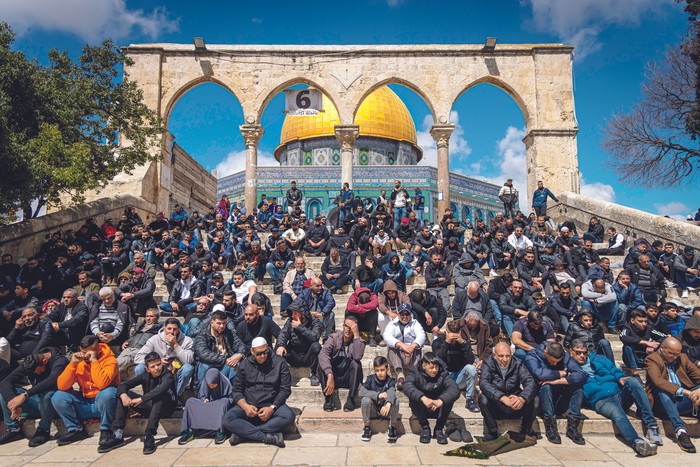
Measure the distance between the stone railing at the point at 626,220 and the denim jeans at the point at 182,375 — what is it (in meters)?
8.94

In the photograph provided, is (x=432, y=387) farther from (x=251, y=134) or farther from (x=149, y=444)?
(x=251, y=134)

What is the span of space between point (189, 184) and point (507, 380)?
1757 centimetres

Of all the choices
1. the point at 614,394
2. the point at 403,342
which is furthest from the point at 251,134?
the point at 614,394

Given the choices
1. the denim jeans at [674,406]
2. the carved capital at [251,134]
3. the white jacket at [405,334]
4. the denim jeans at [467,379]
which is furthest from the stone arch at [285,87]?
the denim jeans at [674,406]

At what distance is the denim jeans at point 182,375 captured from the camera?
5016 millimetres

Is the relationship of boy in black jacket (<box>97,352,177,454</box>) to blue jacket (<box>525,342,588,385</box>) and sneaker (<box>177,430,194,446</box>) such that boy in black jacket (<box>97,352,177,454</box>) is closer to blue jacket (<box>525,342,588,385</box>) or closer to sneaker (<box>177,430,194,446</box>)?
sneaker (<box>177,430,194,446</box>)

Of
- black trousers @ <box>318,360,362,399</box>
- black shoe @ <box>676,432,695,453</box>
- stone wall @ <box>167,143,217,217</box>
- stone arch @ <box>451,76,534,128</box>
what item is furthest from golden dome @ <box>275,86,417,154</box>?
black shoe @ <box>676,432,695,453</box>

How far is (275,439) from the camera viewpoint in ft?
14.2

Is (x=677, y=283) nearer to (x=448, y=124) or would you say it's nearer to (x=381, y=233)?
(x=381, y=233)

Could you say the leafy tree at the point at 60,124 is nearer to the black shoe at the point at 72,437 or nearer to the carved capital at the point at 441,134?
the black shoe at the point at 72,437

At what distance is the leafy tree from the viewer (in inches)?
318

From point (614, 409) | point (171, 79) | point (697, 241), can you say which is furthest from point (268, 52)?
point (614, 409)

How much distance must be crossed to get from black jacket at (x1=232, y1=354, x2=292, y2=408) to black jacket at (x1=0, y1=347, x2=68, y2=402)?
1.73 metres

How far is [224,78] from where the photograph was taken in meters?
14.6
